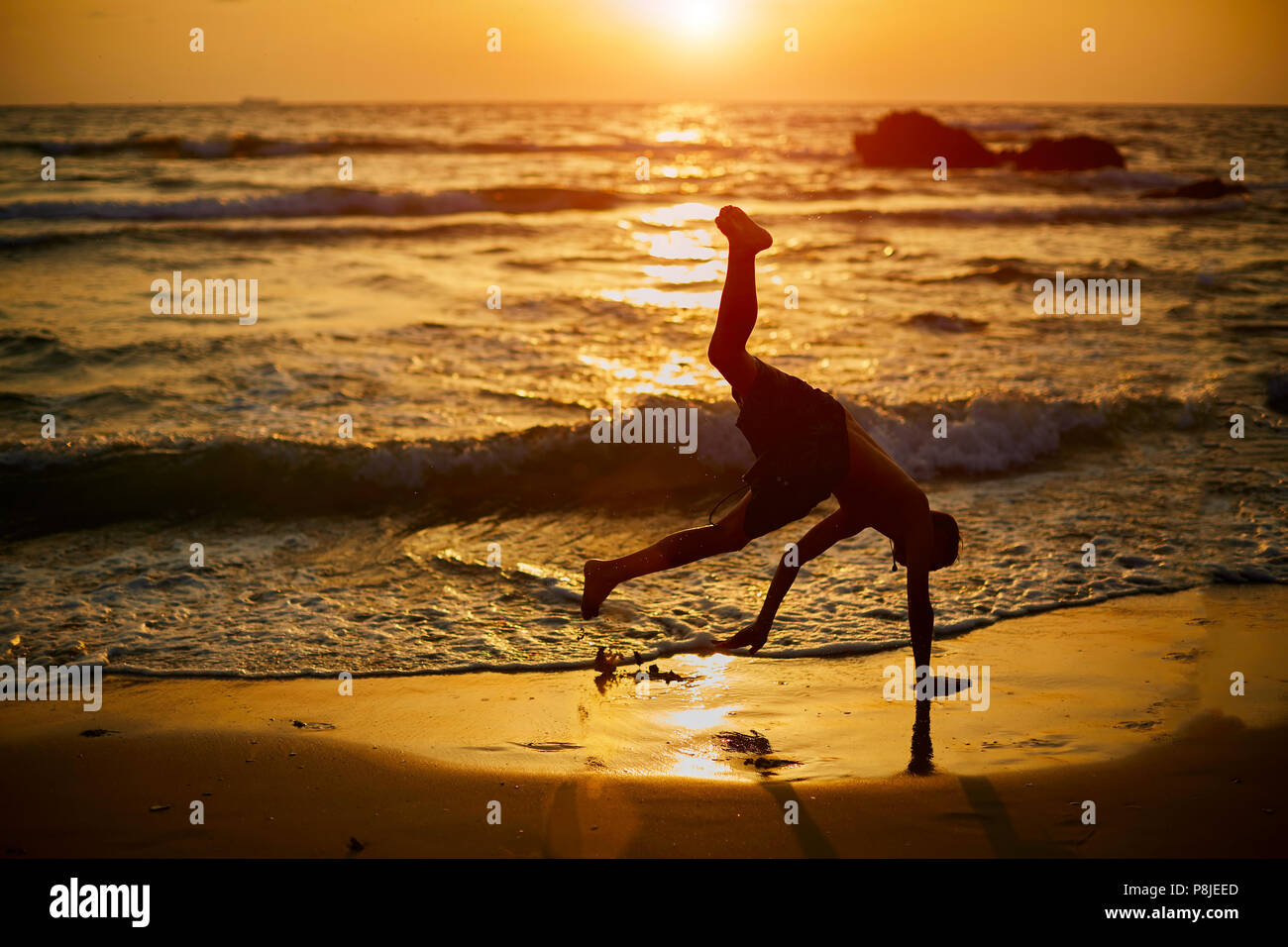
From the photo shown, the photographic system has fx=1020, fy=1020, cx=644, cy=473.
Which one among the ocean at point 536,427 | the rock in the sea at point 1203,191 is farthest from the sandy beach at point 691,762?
the rock in the sea at point 1203,191

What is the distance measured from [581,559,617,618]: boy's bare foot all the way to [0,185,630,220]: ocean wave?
69.0ft

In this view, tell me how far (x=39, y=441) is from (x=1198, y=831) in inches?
353

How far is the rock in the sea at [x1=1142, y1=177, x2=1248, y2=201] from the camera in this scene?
2877 centimetres

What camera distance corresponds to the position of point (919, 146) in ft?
127

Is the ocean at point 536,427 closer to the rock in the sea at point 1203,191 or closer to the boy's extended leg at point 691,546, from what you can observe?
the boy's extended leg at point 691,546

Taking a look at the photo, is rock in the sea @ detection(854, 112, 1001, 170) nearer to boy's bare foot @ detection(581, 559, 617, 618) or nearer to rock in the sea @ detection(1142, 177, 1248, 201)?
rock in the sea @ detection(1142, 177, 1248, 201)

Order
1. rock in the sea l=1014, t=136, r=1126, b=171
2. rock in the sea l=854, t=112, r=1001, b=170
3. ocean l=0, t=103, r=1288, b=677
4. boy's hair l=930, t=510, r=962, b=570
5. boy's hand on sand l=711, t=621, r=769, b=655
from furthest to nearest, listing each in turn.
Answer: rock in the sea l=854, t=112, r=1001, b=170
rock in the sea l=1014, t=136, r=1126, b=171
ocean l=0, t=103, r=1288, b=677
boy's hand on sand l=711, t=621, r=769, b=655
boy's hair l=930, t=510, r=962, b=570

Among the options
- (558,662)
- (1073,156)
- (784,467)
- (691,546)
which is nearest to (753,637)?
(691,546)

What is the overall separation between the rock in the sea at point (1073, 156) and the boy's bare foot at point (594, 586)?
36.7 metres

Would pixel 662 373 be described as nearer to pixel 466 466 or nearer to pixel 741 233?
pixel 466 466

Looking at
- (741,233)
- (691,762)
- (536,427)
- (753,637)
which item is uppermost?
(741,233)

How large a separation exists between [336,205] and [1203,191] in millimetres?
23667

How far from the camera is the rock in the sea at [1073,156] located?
36.2 meters

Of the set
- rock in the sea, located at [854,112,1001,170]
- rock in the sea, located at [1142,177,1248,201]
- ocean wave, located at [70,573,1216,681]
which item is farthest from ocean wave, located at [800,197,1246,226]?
ocean wave, located at [70,573,1216,681]
